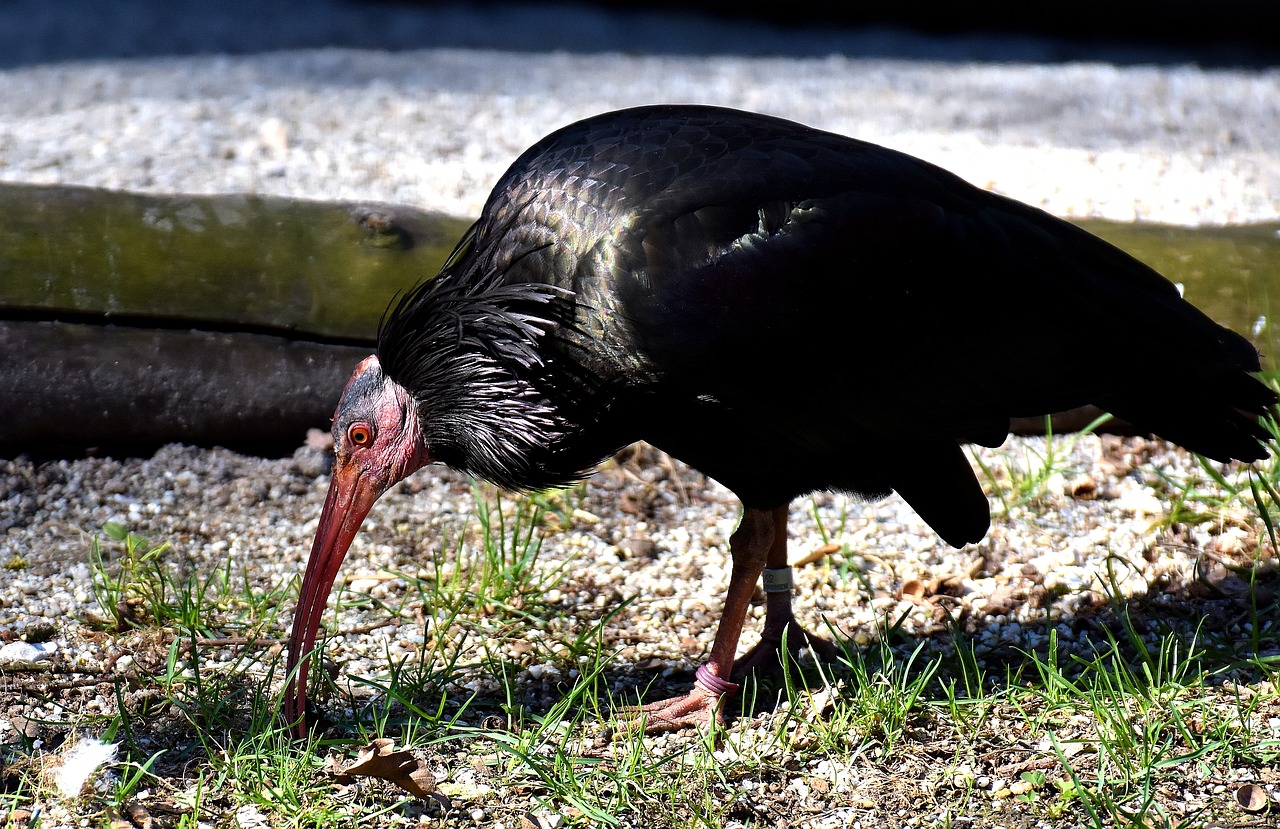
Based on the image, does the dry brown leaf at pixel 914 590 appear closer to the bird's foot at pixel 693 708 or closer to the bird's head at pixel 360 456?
the bird's foot at pixel 693 708

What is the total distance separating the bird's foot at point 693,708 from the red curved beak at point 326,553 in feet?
2.54

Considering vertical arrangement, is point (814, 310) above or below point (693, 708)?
above

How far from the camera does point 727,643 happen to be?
3.14 meters

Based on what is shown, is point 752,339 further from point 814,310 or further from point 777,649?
point 777,649

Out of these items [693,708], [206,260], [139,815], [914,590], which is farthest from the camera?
[206,260]

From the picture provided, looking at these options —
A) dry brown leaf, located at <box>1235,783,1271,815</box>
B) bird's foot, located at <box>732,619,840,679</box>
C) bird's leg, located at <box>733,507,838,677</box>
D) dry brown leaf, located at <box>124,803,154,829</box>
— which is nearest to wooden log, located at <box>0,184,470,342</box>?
bird's leg, located at <box>733,507,838,677</box>

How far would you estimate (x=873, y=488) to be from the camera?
3.11 m

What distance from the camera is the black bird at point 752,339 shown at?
281 cm

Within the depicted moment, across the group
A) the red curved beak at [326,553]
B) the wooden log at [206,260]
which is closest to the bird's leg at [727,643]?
the red curved beak at [326,553]

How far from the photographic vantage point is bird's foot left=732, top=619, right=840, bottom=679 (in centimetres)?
331

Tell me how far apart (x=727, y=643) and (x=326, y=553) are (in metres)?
1.01

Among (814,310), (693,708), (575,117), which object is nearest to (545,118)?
(575,117)

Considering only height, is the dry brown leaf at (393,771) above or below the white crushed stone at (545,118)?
below

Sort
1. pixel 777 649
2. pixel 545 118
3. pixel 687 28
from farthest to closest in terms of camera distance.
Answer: pixel 687 28
pixel 545 118
pixel 777 649
